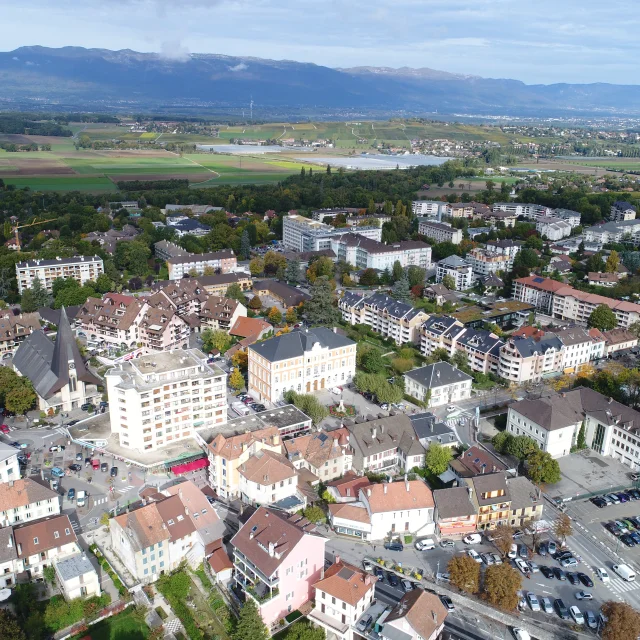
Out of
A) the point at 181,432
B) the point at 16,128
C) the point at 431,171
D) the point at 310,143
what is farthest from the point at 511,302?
the point at 16,128

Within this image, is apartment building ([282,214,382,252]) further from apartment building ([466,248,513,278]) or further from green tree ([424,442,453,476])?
green tree ([424,442,453,476])

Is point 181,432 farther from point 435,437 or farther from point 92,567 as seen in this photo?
point 435,437

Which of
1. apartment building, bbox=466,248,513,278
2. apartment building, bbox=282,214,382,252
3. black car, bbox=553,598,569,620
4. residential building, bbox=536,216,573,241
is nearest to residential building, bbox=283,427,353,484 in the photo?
black car, bbox=553,598,569,620

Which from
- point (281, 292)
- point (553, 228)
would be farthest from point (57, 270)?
point (553, 228)

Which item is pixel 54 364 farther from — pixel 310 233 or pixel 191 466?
pixel 310 233

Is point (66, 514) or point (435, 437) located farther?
point (435, 437)

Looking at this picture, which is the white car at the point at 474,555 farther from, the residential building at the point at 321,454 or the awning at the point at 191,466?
the awning at the point at 191,466

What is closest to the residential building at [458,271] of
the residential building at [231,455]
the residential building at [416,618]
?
the residential building at [231,455]
